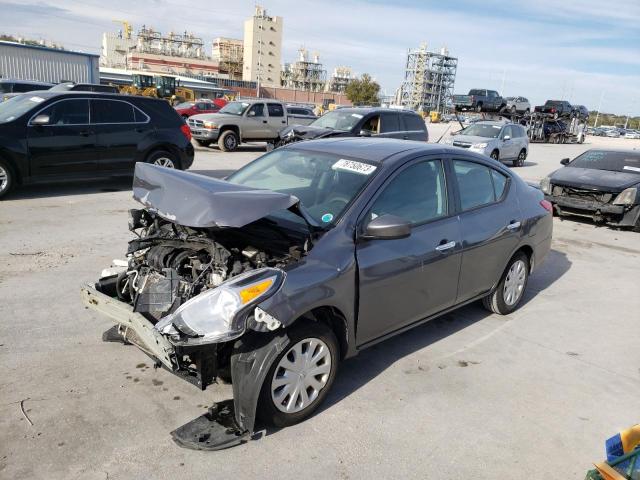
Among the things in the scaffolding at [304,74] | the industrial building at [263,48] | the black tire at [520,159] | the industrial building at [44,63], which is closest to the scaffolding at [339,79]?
the scaffolding at [304,74]

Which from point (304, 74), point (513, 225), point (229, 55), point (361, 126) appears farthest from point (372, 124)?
point (304, 74)

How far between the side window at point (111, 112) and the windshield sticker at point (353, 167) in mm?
7177

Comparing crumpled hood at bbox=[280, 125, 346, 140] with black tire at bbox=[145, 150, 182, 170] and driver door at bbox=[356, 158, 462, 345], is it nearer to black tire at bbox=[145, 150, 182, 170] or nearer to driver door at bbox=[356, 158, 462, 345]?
black tire at bbox=[145, 150, 182, 170]

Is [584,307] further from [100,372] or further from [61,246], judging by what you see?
[61,246]

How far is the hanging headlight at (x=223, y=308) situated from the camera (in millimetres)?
2910

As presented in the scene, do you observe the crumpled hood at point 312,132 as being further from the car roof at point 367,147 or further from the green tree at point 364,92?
the green tree at point 364,92

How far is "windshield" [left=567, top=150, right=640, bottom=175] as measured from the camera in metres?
10.7

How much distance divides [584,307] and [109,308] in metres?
4.95

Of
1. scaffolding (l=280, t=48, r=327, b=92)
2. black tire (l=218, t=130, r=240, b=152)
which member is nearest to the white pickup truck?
black tire (l=218, t=130, r=240, b=152)

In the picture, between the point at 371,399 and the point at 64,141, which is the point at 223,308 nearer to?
the point at 371,399

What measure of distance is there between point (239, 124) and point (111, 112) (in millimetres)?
9122

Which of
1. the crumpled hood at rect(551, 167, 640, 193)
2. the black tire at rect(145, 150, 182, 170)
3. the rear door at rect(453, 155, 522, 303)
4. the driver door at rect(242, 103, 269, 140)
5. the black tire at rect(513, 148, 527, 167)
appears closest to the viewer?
the rear door at rect(453, 155, 522, 303)

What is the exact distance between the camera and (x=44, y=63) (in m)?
31.9

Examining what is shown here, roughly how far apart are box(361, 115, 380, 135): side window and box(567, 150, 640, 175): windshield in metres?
5.12
